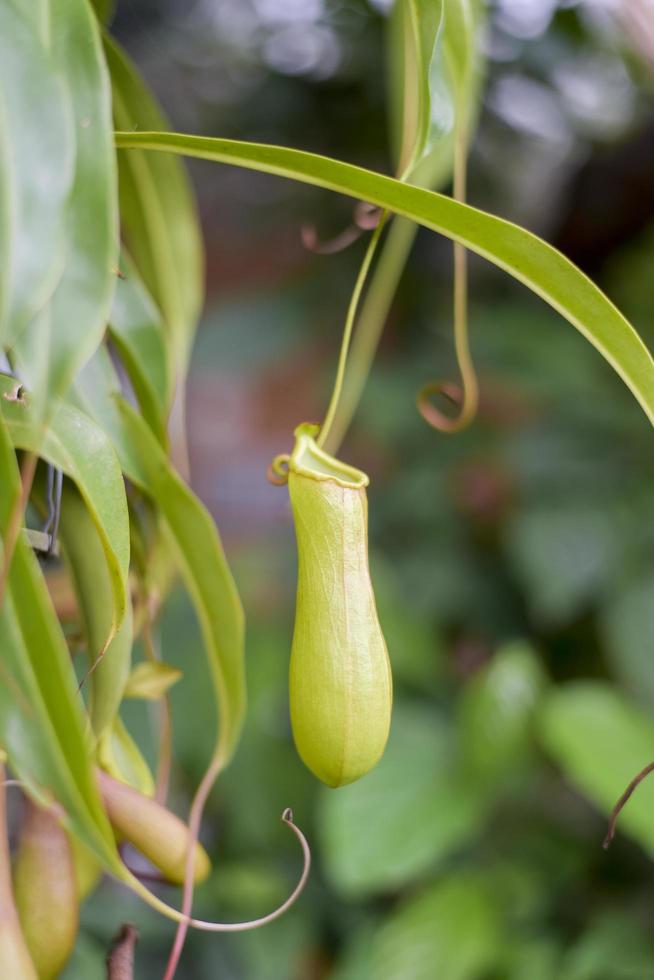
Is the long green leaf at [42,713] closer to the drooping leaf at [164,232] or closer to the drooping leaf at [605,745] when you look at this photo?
the drooping leaf at [164,232]

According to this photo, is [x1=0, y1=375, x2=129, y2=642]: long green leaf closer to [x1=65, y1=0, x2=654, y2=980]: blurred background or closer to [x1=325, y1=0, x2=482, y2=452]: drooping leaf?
[x1=325, y1=0, x2=482, y2=452]: drooping leaf

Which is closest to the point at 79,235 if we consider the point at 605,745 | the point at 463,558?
the point at 605,745

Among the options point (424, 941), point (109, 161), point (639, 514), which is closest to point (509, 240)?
point (109, 161)

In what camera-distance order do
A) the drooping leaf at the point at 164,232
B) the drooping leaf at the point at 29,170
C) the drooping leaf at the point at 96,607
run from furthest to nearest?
the drooping leaf at the point at 164,232 < the drooping leaf at the point at 96,607 < the drooping leaf at the point at 29,170

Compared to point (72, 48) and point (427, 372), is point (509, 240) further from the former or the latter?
point (427, 372)

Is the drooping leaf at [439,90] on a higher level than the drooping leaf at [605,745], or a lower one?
higher

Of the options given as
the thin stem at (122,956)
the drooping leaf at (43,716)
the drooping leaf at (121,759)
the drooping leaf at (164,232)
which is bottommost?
the thin stem at (122,956)

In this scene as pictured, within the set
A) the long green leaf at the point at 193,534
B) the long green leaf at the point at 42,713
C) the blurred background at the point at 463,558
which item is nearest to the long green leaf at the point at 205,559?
the long green leaf at the point at 193,534

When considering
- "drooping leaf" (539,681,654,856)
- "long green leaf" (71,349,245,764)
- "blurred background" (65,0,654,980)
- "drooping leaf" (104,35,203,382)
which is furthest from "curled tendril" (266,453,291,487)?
"drooping leaf" (539,681,654,856)
